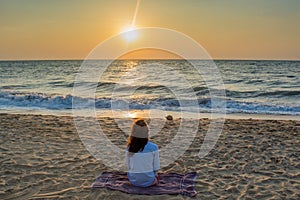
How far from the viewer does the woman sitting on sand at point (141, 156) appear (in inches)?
195

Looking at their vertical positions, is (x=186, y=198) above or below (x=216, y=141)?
below

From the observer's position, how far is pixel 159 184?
534 centimetres

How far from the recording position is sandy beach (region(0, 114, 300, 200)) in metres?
5.15

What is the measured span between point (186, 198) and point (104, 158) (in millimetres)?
2555

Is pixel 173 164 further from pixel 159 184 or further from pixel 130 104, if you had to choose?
pixel 130 104

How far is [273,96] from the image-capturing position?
22.2m

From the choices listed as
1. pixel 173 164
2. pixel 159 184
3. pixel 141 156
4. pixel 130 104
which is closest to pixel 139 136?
pixel 141 156

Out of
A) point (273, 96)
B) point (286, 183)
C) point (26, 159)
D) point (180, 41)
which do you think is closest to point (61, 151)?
point (26, 159)

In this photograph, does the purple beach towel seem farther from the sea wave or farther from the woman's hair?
the sea wave

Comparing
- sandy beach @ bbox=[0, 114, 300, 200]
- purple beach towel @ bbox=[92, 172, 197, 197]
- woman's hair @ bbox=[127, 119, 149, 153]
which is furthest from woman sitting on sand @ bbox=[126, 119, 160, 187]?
sandy beach @ bbox=[0, 114, 300, 200]

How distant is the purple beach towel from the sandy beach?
12cm

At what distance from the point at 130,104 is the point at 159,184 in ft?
41.5

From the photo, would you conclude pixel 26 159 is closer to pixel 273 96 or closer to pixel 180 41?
pixel 180 41

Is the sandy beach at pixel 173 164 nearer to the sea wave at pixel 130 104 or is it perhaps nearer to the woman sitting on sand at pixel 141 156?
the woman sitting on sand at pixel 141 156
